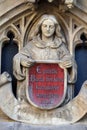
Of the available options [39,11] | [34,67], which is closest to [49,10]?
[39,11]

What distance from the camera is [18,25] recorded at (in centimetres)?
750

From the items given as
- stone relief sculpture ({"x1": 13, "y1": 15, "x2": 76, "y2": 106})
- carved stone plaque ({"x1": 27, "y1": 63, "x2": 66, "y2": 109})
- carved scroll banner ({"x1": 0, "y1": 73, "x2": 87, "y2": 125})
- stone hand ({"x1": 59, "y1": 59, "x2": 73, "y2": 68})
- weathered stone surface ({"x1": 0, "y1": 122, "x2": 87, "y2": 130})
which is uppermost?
stone relief sculpture ({"x1": 13, "y1": 15, "x2": 76, "y2": 106})

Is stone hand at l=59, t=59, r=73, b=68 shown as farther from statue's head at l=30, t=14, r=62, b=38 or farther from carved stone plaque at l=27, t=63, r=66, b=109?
statue's head at l=30, t=14, r=62, b=38

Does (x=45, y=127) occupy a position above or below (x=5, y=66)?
below

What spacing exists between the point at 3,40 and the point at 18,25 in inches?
7.7

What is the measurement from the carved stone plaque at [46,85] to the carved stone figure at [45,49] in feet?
0.20

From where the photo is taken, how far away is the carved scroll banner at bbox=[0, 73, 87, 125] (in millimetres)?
7141

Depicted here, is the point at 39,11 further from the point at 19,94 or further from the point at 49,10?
the point at 19,94

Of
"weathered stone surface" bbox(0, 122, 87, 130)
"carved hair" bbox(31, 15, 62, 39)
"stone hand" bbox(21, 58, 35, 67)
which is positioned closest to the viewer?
"weathered stone surface" bbox(0, 122, 87, 130)

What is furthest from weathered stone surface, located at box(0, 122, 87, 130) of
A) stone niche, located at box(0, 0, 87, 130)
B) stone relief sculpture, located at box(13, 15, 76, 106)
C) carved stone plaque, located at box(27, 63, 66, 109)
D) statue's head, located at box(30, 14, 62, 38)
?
statue's head, located at box(30, 14, 62, 38)

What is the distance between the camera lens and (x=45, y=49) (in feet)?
24.0

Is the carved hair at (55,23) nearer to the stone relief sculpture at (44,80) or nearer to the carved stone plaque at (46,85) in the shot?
the stone relief sculpture at (44,80)

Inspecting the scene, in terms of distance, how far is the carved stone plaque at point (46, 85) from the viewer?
7184 mm

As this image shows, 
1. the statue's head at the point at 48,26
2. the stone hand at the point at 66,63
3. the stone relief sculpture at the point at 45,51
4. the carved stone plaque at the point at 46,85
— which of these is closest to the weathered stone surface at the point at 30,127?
the carved stone plaque at the point at 46,85
